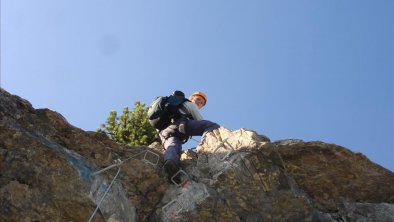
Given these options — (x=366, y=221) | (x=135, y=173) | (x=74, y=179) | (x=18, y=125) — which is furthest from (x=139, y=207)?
(x=366, y=221)

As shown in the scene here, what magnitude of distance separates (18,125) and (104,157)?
1.60 meters

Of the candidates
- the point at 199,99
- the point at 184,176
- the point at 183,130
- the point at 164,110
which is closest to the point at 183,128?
the point at 183,130

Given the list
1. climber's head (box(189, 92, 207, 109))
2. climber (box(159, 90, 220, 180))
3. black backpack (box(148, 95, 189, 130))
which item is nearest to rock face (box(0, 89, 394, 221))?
climber (box(159, 90, 220, 180))

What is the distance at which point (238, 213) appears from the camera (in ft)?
26.0

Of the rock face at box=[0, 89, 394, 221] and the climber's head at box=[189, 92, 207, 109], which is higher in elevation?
the climber's head at box=[189, 92, 207, 109]

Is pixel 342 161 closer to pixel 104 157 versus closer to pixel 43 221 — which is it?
pixel 104 157

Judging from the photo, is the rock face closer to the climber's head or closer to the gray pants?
the gray pants

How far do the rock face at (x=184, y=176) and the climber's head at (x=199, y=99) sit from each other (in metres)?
2.21

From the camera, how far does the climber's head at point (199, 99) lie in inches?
466

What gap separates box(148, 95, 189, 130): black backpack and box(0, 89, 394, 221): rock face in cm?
93

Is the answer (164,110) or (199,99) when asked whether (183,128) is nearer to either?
(164,110)

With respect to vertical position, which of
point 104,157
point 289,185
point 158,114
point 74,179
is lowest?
point 74,179

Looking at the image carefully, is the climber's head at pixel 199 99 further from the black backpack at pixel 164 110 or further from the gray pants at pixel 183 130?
the gray pants at pixel 183 130

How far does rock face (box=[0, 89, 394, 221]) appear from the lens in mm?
7133
